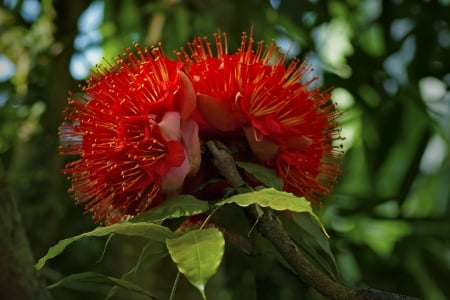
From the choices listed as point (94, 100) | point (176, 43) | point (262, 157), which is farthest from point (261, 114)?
point (176, 43)

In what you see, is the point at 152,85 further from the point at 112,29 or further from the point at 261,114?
the point at 112,29

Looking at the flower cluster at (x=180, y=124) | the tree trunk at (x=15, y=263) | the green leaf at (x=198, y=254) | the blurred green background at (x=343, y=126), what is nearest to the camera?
the green leaf at (x=198, y=254)

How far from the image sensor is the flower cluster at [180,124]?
884 millimetres

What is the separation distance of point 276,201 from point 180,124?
0.61 ft

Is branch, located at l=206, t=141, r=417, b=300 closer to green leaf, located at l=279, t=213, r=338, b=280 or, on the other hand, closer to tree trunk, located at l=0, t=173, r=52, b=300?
green leaf, located at l=279, t=213, r=338, b=280

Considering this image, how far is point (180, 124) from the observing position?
0.89 metres

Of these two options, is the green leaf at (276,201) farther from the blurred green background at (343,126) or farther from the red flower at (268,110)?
the blurred green background at (343,126)

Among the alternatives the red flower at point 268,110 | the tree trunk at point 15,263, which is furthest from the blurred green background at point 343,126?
the tree trunk at point 15,263

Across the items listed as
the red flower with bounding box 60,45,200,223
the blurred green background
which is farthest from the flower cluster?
the blurred green background

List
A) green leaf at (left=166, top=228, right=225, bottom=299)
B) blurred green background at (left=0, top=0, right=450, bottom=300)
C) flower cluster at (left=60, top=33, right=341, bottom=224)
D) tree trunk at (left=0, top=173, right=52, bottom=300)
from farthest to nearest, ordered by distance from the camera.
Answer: blurred green background at (left=0, top=0, right=450, bottom=300) < flower cluster at (left=60, top=33, right=341, bottom=224) < tree trunk at (left=0, top=173, right=52, bottom=300) < green leaf at (left=166, top=228, right=225, bottom=299)

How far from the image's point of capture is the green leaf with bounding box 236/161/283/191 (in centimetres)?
86

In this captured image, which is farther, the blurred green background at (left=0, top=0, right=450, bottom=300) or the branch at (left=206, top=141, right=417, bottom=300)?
the blurred green background at (left=0, top=0, right=450, bottom=300)

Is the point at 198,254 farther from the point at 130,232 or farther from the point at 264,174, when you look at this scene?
the point at 264,174

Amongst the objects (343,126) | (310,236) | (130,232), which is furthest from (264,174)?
(343,126)
